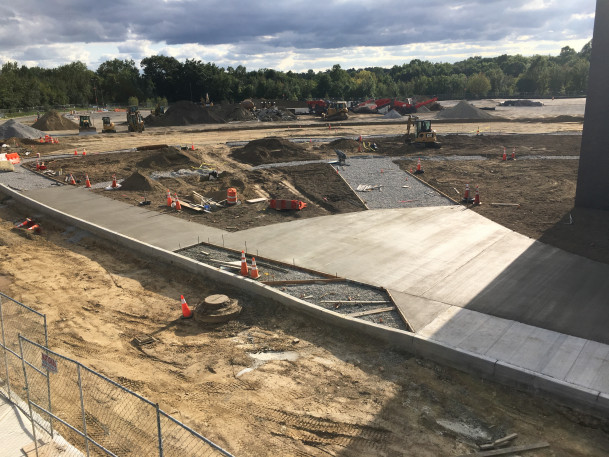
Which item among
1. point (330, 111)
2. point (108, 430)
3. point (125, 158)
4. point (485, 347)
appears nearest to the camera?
point (108, 430)

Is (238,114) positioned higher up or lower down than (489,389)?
higher up

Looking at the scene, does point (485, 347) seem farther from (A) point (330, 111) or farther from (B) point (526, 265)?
(A) point (330, 111)

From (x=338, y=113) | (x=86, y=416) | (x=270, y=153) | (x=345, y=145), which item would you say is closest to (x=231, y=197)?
Answer: (x=270, y=153)

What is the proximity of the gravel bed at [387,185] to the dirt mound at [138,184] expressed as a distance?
28.9 ft

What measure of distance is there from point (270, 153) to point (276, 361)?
21.9 metres

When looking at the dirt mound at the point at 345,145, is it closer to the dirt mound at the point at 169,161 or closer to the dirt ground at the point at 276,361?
the dirt mound at the point at 169,161

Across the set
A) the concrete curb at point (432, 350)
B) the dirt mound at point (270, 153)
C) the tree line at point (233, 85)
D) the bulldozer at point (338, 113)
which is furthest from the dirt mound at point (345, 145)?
the tree line at point (233, 85)

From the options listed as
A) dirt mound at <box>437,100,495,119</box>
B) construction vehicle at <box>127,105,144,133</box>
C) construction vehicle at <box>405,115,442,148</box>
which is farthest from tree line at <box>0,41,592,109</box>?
construction vehicle at <box>405,115,442,148</box>

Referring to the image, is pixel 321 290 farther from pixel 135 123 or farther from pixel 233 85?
pixel 233 85

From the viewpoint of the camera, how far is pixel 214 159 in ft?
97.8

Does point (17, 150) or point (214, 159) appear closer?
point (214, 159)

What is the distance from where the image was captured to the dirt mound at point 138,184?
21.5m

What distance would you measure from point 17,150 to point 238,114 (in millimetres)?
29971

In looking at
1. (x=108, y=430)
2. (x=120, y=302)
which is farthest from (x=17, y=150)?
(x=108, y=430)
